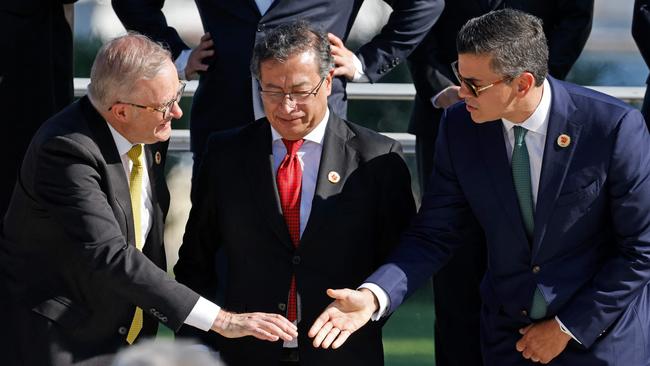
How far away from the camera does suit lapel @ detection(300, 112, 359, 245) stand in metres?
3.93

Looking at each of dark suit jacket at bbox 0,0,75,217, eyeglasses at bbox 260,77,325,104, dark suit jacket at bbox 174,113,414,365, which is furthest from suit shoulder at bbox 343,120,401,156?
dark suit jacket at bbox 0,0,75,217

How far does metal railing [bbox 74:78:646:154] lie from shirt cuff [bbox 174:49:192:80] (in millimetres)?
1001

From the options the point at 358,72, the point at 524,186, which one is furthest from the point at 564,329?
the point at 358,72

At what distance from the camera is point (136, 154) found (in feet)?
13.1

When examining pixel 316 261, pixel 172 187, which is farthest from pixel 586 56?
pixel 316 261

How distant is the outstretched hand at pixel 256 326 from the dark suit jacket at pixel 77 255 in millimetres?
111

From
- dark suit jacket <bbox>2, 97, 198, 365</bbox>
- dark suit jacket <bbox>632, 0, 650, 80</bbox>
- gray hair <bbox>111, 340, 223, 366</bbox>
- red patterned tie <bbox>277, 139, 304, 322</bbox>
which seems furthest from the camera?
dark suit jacket <bbox>632, 0, 650, 80</bbox>

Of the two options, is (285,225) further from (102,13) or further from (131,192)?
(102,13)

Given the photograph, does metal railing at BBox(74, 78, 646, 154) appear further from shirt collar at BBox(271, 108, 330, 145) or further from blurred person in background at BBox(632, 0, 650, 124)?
shirt collar at BBox(271, 108, 330, 145)

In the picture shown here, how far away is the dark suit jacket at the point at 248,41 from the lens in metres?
4.51

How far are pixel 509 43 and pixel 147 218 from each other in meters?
1.20

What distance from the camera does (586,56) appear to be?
5797mm

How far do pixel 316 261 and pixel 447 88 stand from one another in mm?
1067

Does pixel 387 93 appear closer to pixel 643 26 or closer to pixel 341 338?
pixel 643 26
